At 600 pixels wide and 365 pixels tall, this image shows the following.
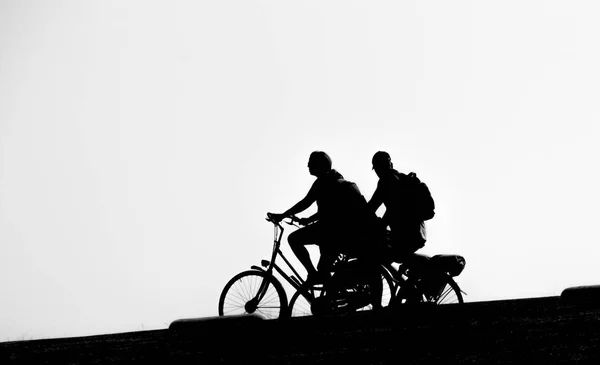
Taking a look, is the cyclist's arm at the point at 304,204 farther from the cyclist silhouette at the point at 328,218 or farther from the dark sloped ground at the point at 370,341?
the dark sloped ground at the point at 370,341

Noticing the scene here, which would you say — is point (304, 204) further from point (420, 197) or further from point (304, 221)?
point (420, 197)

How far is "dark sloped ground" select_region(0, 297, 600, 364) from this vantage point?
4.62m

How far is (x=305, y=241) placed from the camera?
34.1ft

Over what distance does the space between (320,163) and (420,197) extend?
1.22 m

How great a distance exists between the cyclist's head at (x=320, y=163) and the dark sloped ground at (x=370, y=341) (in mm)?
2410

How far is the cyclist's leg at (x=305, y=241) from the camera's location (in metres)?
10.4

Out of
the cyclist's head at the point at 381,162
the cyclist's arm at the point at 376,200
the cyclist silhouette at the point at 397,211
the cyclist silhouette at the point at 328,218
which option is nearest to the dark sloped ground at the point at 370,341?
the cyclist silhouette at the point at 397,211

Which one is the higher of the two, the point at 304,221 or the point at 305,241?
the point at 304,221

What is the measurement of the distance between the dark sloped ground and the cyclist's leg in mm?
2146

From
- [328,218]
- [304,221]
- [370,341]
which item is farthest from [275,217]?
[370,341]

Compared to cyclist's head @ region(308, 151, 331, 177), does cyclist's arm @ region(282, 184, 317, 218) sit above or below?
below

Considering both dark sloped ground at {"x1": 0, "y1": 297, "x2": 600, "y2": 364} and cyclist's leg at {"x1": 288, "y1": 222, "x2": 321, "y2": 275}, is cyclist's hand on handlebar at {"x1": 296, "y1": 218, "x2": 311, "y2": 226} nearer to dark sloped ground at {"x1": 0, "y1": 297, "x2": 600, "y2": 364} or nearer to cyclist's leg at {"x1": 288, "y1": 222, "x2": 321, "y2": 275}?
cyclist's leg at {"x1": 288, "y1": 222, "x2": 321, "y2": 275}

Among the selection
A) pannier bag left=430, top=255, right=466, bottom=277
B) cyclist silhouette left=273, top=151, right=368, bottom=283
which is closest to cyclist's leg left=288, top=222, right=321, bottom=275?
cyclist silhouette left=273, top=151, right=368, bottom=283

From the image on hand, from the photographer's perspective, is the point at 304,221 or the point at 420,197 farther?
the point at 304,221
